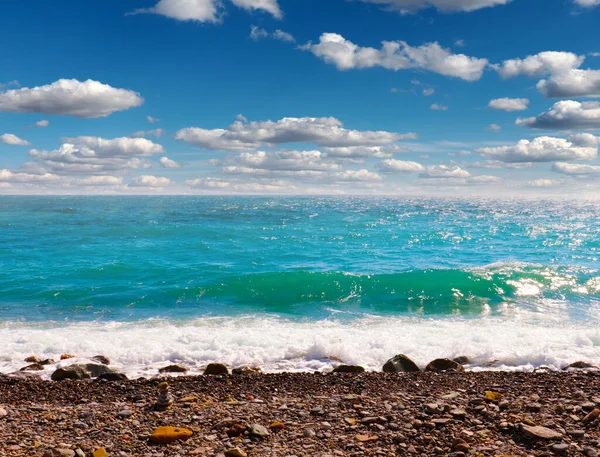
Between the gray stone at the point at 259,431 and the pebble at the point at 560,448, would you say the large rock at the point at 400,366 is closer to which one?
the pebble at the point at 560,448

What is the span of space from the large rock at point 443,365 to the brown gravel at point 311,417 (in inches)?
56.3

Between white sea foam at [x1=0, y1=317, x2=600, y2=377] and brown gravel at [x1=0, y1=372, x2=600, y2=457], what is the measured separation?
222cm

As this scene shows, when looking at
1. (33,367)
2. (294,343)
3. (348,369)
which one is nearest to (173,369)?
(33,367)

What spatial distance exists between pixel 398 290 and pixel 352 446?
18.0m

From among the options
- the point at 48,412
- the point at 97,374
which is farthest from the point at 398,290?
the point at 48,412

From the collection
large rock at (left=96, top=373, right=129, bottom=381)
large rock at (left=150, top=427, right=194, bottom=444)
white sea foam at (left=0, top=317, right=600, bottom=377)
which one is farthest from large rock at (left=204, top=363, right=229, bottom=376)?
large rock at (left=150, top=427, right=194, bottom=444)

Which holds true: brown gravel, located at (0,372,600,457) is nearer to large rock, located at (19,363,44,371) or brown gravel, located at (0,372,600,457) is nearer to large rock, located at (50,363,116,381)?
large rock, located at (50,363,116,381)

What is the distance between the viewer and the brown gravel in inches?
268

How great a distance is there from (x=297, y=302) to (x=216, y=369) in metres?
10.6

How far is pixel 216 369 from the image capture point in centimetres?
1169

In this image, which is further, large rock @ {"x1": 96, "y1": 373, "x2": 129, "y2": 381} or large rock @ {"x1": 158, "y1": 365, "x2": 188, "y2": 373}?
large rock @ {"x1": 158, "y1": 365, "x2": 188, "y2": 373}

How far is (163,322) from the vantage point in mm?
18344

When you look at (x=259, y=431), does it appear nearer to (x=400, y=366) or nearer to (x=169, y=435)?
(x=169, y=435)

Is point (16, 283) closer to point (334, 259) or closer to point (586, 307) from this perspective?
point (334, 259)
